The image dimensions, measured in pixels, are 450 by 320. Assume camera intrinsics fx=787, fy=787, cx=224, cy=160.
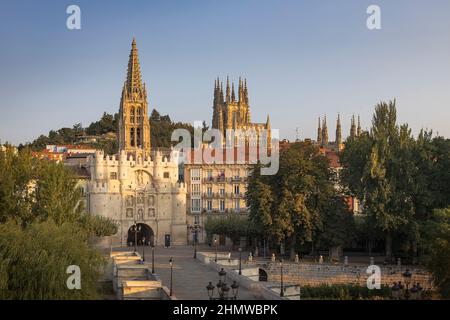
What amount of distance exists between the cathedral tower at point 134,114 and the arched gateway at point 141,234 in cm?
862

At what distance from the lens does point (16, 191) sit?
57656mm

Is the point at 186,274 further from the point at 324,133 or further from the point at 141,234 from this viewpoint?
the point at 324,133

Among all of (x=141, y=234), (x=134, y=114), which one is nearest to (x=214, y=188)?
(x=141, y=234)

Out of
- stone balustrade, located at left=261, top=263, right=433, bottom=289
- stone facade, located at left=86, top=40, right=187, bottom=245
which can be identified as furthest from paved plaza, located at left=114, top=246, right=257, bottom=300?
stone facade, located at left=86, top=40, right=187, bottom=245

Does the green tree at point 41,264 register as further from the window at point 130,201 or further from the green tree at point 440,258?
the window at point 130,201

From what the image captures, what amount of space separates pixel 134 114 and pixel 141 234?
13546 mm

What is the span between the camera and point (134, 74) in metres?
88.4

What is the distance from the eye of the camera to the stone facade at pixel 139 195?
269 ft

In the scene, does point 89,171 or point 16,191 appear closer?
point 16,191

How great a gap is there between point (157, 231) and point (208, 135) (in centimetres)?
4312

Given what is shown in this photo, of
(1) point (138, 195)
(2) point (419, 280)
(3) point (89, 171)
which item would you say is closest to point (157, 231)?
(1) point (138, 195)

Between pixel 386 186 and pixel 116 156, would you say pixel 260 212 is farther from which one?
pixel 116 156

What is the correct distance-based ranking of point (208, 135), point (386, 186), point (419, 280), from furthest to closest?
1. point (208, 135)
2. point (386, 186)
3. point (419, 280)

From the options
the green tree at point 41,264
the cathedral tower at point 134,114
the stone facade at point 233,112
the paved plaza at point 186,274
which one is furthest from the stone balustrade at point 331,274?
the stone facade at point 233,112
